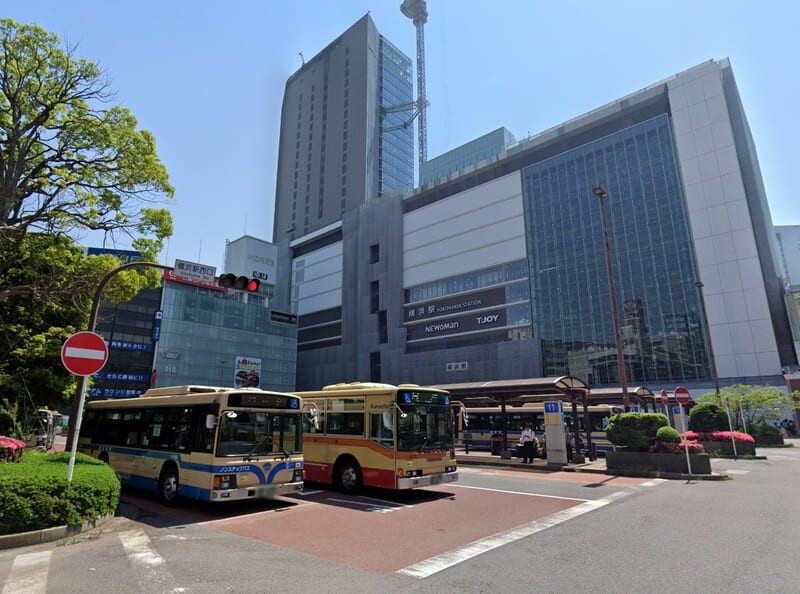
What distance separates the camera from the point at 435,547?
7477mm

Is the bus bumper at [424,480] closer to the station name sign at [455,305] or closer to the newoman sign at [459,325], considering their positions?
the newoman sign at [459,325]

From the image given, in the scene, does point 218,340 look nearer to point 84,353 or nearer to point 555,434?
point 555,434

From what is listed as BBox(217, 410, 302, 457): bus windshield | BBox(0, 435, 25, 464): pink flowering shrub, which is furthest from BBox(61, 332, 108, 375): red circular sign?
BBox(0, 435, 25, 464): pink flowering shrub

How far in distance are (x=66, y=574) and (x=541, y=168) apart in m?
63.9

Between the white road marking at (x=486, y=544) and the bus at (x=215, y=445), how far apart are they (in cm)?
502

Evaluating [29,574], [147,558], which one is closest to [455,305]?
[147,558]

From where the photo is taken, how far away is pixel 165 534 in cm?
838

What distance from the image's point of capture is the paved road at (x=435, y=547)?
575cm

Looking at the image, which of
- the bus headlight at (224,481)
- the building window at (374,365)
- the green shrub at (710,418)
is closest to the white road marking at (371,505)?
the bus headlight at (224,481)

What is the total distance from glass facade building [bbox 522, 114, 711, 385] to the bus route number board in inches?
1344

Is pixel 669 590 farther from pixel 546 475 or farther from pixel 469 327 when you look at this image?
pixel 469 327

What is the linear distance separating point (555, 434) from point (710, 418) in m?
11.8

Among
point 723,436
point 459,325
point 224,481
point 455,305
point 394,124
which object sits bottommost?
point 224,481

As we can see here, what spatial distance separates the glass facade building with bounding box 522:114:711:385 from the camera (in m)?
48.0
